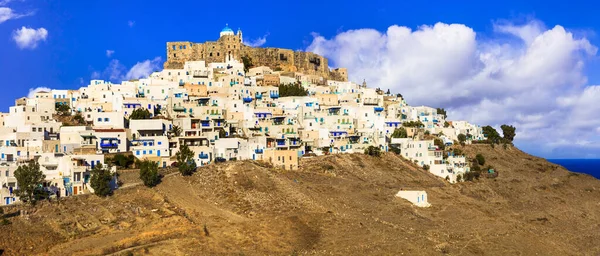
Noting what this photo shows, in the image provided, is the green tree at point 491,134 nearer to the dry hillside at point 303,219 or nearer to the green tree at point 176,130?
the dry hillside at point 303,219

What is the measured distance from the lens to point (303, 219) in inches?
1791

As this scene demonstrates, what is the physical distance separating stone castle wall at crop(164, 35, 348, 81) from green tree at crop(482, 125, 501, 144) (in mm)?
26256

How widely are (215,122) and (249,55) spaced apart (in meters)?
33.2

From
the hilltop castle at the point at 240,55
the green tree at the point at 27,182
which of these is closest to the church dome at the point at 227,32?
the hilltop castle at the point at 240,55

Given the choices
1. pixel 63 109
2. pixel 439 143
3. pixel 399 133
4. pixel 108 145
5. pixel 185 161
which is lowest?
pixel 185 161

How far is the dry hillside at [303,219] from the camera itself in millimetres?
39812

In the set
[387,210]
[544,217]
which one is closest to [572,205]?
[544,217]

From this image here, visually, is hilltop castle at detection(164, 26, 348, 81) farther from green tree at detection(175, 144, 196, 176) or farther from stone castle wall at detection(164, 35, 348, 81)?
green tree at detection(175, 144, 196, 176)

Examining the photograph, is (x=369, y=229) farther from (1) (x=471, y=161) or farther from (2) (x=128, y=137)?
(1) (x=471, y=161)

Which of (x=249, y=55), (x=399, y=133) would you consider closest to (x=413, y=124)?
(x=399, y=133)

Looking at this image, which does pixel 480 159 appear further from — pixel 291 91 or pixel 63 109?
pixel 63 109

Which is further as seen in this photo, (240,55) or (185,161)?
(240,55)

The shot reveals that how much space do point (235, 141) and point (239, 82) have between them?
814 inches

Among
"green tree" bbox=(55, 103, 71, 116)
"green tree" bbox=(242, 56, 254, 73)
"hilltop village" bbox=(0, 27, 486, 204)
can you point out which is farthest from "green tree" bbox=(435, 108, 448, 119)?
"green tree" bbox=(55, 103, 71, 116)
